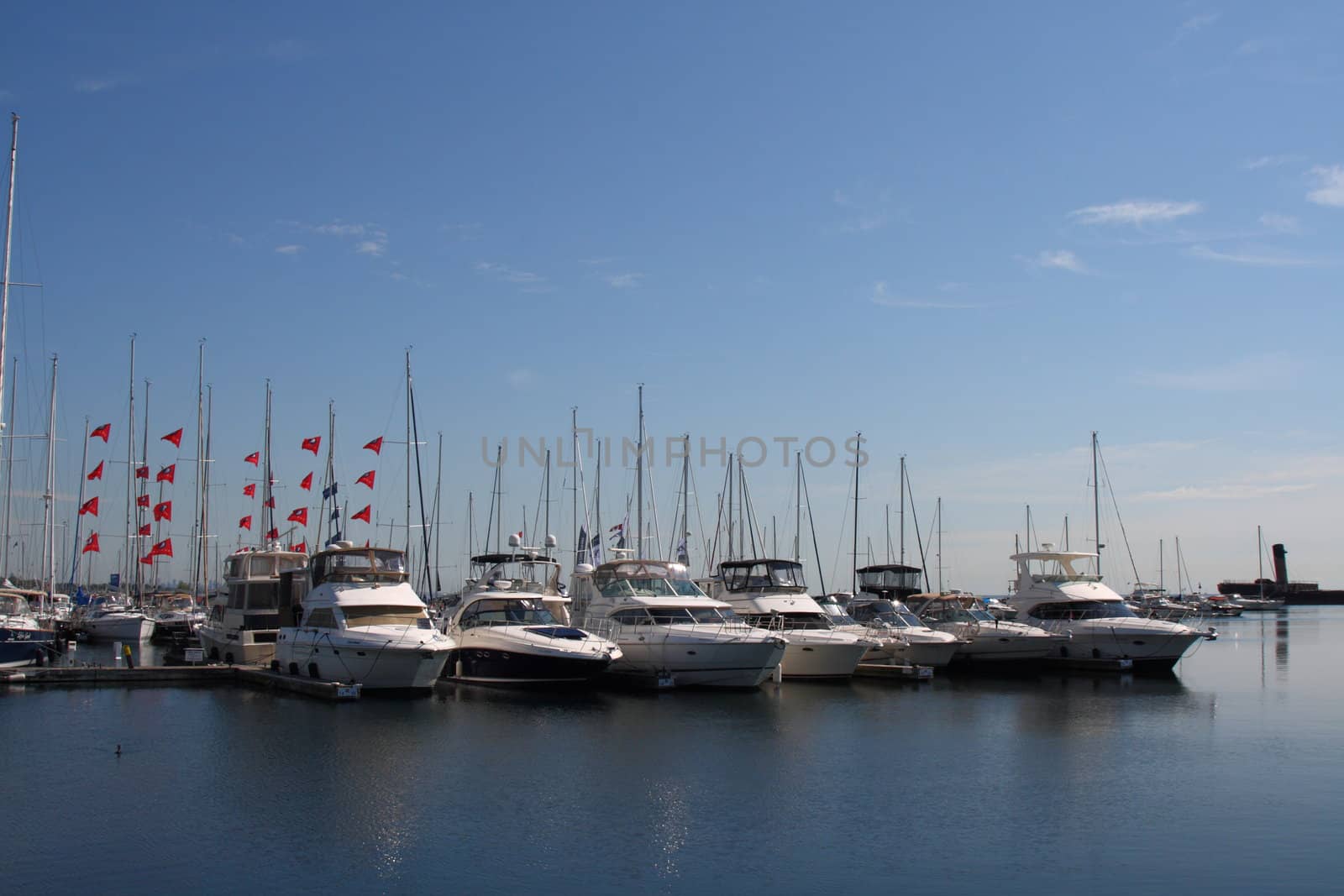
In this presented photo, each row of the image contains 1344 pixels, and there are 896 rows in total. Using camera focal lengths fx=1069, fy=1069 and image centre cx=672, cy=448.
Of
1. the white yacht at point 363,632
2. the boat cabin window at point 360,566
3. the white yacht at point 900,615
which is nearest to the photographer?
the white yacht at point 363,632

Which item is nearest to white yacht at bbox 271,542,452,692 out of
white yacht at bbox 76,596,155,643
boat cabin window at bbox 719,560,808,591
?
boat cabin window at bbox 719,560,808,591

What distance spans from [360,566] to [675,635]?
1226 cm

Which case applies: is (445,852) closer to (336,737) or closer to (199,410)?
(336,737)

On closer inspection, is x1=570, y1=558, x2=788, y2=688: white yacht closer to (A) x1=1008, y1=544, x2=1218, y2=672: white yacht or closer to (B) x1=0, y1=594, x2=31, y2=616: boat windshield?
(A) x1=1008, y1=544, x2=1218, y2=672: white yacht

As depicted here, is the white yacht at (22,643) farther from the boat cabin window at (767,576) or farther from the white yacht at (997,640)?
the white yacht at (997,640)

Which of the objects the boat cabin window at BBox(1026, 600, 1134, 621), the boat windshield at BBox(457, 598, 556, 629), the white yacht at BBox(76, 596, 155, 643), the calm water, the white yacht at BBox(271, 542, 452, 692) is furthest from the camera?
the white yacht at BBox(76, 596, 155, 643)

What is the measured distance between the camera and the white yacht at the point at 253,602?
43.0 meters

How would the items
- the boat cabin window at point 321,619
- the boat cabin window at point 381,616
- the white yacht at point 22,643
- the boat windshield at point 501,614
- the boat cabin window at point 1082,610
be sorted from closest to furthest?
1. the boat cabin window at point 381,616
2. the boat cabin window at point 321,619
3. the boat windshield at point 501,614
4. the white yacht at point 22,643
5. the boat cabin window at point 1082,610

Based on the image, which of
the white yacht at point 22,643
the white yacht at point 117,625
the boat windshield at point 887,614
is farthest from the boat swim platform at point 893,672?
the white yacht at point 117,625

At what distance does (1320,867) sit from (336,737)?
21.8 m

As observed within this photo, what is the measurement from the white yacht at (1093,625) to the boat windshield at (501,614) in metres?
23.4

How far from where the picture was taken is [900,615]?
4931 cm

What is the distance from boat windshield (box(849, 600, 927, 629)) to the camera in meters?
48.2

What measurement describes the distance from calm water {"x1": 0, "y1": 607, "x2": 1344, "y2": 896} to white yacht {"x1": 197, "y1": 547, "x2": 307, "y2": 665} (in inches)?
271
